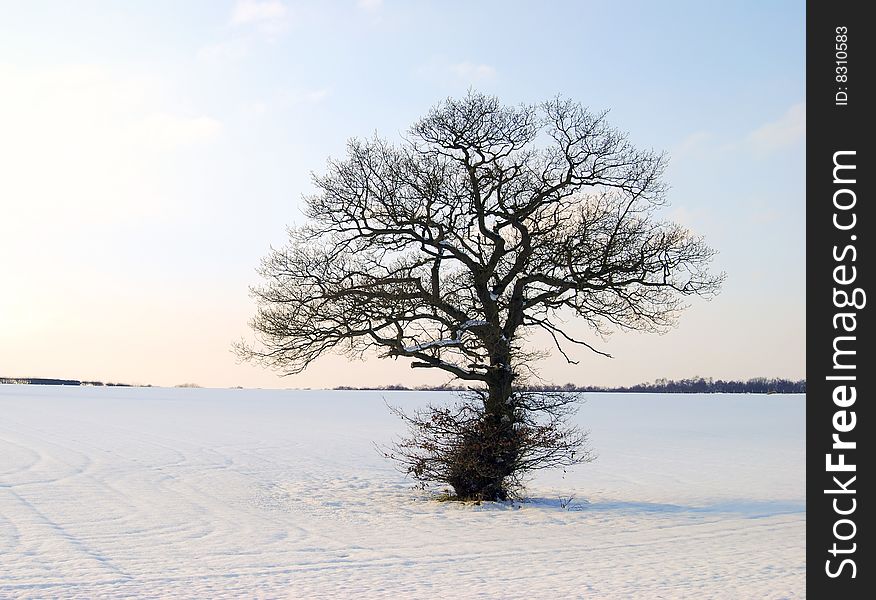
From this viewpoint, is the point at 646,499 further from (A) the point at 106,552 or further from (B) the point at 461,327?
(A) the point at 106,552

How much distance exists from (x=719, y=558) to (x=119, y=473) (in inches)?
647

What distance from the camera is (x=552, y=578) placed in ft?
36.9

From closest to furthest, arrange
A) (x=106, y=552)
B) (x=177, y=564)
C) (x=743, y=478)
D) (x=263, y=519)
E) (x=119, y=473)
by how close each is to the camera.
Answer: (x=177, y=564) → (x=106, y=552) → (x=263, y=519) → (x=119, y=473) → (x=743, y=478)
